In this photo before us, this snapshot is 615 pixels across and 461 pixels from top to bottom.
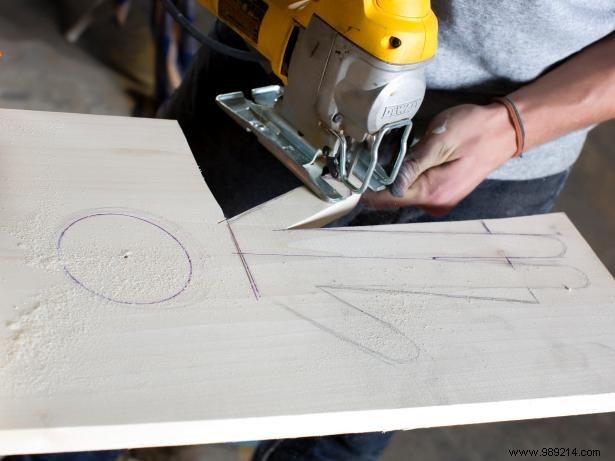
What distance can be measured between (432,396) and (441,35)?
2.22 ft

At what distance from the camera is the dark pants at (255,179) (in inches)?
52.8

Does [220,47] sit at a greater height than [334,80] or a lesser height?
lesser

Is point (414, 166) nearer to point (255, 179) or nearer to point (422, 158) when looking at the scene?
point (422, 158)

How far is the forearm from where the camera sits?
4.19 ft

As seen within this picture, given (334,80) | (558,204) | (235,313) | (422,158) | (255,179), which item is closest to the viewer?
(235,313)

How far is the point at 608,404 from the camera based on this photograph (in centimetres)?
100

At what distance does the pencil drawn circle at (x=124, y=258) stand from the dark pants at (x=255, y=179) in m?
0.36

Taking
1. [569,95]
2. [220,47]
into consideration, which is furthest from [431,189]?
[220,47]

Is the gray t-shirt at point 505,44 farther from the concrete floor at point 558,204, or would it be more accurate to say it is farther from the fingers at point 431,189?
the concrete floor at point 558,204

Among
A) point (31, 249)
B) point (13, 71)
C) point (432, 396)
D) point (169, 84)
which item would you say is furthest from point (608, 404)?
point (13, 71)

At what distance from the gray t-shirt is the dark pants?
77 mm

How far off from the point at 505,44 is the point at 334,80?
0.41 m

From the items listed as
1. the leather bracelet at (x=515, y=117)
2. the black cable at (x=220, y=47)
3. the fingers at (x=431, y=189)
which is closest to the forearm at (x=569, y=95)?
the leather bracelet at (x=515, y=117)

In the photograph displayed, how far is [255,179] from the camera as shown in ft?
4.39
